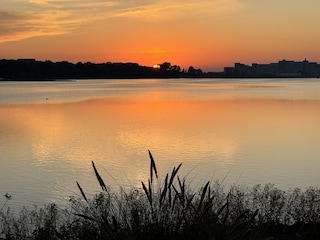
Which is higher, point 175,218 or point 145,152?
point 175,218

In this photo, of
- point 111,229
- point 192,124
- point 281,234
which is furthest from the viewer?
point 192,124

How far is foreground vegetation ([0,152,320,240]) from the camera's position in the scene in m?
3.99

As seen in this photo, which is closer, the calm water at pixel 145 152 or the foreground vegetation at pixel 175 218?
the foreground vegetation at pixel 175 218

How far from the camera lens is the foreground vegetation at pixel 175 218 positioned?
3994mm

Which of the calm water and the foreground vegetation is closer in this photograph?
the foreground vegetation

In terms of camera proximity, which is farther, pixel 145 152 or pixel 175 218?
pixel 145 152

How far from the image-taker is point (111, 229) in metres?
4.21

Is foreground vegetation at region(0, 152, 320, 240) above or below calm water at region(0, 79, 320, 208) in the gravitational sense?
above

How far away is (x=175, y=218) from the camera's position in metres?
4.47

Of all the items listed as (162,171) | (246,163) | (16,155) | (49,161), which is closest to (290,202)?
(162,171)

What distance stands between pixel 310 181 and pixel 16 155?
11.4m

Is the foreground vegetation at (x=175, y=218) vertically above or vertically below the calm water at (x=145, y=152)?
above

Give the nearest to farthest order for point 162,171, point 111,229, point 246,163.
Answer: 1. point 111,229
2. point 162,171
3. point 246,163

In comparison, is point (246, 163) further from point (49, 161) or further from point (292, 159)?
point (49, 161)
